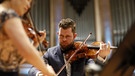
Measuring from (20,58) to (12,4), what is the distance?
0.29 metres

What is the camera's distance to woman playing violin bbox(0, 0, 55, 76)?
114 centimetres

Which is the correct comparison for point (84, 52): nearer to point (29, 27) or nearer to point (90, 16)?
point (29, 27)

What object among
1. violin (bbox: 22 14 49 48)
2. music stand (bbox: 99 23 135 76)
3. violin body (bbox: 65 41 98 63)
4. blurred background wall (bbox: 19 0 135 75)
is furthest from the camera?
blurred background wall (bbox: 19 0 135 75)

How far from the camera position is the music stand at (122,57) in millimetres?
898

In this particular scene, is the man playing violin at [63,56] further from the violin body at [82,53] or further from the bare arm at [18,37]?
the bare arm at [18,37]

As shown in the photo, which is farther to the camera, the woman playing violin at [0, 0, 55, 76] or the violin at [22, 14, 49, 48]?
the violin at [22, 14, 49, 48]

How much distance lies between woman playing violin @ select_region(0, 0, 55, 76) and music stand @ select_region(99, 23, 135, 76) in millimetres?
417

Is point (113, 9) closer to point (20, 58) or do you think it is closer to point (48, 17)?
point (48, 17)

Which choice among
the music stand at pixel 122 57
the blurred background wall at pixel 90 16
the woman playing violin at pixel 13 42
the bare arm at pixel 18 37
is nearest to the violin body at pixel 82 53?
the woman playing violin at pixel 13 42

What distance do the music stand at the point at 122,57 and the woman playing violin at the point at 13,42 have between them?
0.42m

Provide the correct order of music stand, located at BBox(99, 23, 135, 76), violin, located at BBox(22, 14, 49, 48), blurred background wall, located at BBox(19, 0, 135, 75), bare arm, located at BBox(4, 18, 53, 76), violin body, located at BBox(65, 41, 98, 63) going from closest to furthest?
music stand, located at BBox(99, 23, 135, 76), bare arm, located at BBox(4, 18, 53, 76), violin, located at BBox(22, 14, 49, 48), violin body, located at BBox(65, 41, 98, 63), blurred background wall, located at BBox(19, 0, 135, 75)

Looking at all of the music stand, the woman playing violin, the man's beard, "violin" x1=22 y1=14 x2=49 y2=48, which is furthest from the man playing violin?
the music stand

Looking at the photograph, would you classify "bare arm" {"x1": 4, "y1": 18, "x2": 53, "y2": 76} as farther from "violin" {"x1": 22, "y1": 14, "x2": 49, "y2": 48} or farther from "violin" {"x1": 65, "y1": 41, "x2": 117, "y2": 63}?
"violin" {"x1": 65, "y1": 41, "x2": 117, "y2": 63}

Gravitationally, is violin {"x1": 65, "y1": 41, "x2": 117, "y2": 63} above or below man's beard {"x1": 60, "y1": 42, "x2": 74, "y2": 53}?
below
